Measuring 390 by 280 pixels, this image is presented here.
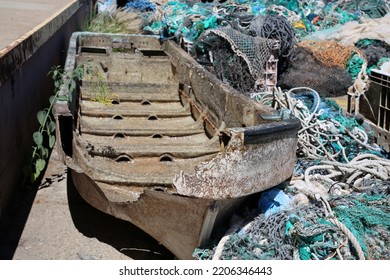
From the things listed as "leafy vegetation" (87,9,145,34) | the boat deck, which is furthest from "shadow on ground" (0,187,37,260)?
"leafy vegetation" (87,9,145,34)

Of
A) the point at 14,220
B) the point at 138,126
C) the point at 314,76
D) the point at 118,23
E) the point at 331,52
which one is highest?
the point at 331,52

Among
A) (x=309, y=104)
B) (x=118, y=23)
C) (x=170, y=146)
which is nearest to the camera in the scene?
(x=170, y=146)

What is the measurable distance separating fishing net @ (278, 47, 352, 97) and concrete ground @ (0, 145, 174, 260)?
4621mm

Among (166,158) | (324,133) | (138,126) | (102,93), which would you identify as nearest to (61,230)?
(166,158)

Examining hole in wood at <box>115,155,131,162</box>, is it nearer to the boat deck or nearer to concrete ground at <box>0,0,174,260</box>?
the boat deck

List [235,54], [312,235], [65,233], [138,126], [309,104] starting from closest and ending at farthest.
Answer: [312,235] < [65,233] < [138,126] < [309,104] < [235,54]

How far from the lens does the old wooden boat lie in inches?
134

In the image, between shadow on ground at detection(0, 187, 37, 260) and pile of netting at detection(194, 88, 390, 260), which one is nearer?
pile of netting at detection(194, 88, 390, 260)

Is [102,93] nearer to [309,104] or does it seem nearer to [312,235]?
[309,104]

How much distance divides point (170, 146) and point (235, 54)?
2.99 metres

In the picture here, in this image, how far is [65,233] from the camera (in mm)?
4090

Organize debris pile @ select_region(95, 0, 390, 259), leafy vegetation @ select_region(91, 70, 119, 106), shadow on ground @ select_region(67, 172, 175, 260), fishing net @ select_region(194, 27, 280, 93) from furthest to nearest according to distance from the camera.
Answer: fishing net @ select_region(194, 27, 280, 93) → leafy vegetation @ select_region(91, 70, 119, 106) → shadow on ground @ select_region(67, 172, 175, 260) → debris pile @ select_region(95, 0, 390, 259)

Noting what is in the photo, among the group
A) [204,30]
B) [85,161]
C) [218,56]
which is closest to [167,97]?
[218,56]

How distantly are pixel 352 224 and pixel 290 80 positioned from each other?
186 inches
